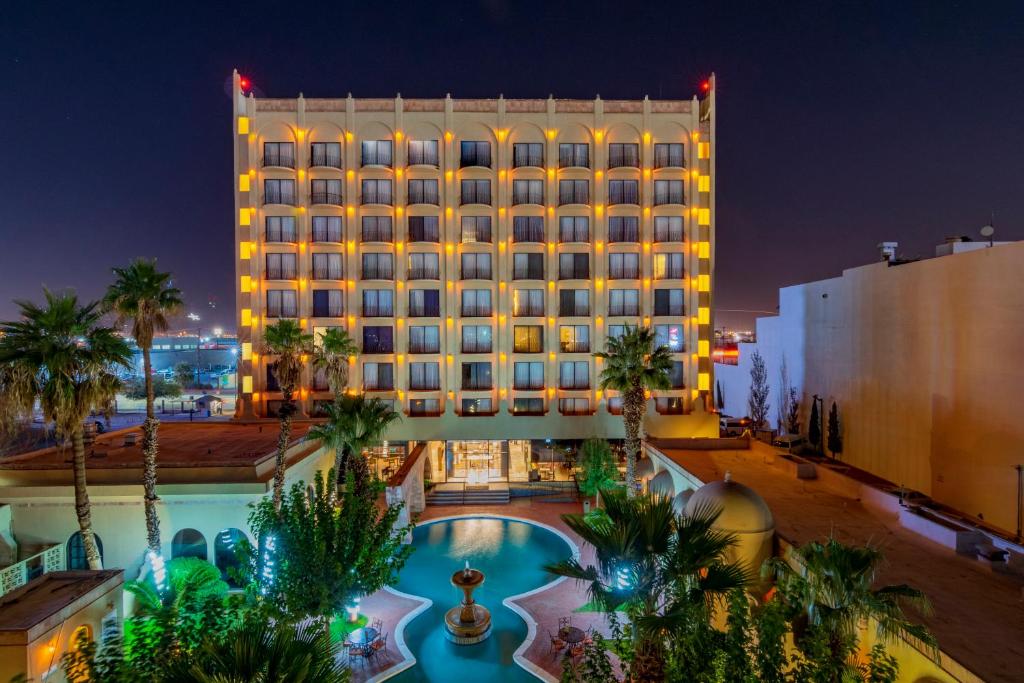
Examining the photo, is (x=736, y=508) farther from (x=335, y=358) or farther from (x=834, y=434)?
(x=335, y=358)

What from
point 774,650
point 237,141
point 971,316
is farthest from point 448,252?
point 774,650

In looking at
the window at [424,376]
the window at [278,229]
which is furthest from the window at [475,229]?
the window at [278,229]

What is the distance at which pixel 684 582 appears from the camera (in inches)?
341

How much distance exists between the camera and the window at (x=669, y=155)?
125ft

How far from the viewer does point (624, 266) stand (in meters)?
38.0

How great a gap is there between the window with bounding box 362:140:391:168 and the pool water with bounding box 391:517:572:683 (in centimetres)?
2674

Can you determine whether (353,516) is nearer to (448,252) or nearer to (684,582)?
(684,582)

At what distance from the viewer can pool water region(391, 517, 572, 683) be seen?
637 inches

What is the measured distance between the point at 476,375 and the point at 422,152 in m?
17.6

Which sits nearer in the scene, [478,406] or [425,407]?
[425,407]

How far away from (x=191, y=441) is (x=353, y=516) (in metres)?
18.8

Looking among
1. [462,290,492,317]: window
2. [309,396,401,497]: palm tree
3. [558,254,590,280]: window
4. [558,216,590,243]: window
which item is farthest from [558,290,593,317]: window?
[309,396,401,497]: palm tree

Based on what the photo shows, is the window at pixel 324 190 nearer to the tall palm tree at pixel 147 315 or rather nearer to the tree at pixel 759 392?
the tall palm tree at pixel 147 315

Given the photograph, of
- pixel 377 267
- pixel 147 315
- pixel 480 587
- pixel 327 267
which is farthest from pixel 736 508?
pixel 327 267
